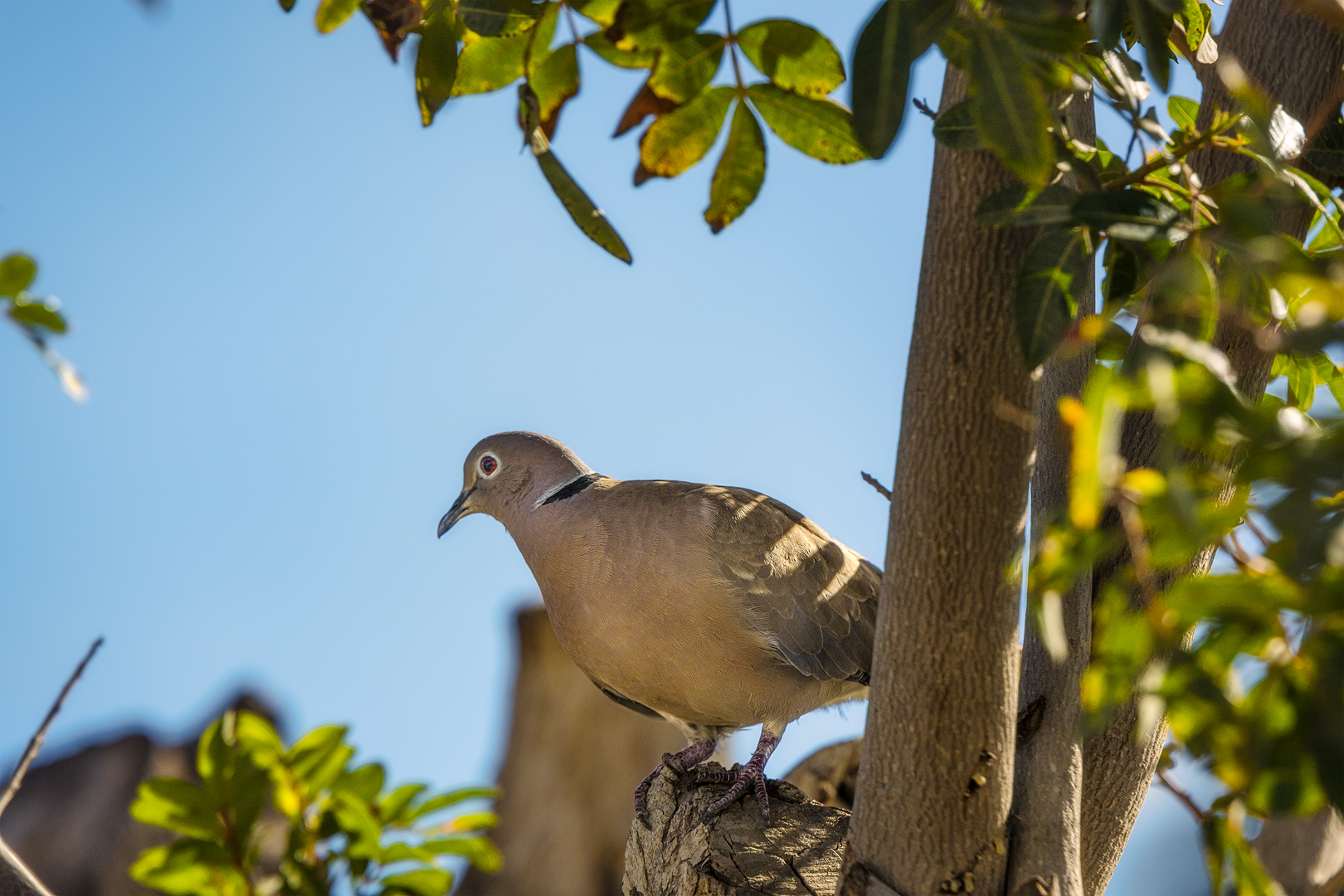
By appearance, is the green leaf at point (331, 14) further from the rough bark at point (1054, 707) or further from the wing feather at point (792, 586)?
the wing feather at point (792, 586)

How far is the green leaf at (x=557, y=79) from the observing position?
1717 millimetres

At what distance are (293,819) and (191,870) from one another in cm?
13

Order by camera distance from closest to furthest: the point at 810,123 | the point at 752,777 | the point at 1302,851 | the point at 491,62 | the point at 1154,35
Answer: the point at 1154,35 → the point at 1302,851 → the point at 810,123 → the point at 491,62 → the point at 752,777

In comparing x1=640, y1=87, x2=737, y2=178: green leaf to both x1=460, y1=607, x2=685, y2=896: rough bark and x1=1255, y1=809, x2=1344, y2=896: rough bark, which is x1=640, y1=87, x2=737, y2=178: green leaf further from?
x1=460, y1=607, x2=685, y2=896: rough bark

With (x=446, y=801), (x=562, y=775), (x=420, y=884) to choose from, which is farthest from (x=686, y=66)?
(x=562, y=775)

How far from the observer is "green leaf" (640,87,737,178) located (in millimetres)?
1608

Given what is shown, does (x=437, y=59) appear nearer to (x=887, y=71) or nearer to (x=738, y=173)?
(x=738, y=173)

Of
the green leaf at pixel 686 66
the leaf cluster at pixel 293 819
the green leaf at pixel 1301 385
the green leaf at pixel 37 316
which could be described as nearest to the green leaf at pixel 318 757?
the leaf cluster at pixel 293 819

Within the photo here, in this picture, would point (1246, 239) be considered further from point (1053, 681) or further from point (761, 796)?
point (761, 796)

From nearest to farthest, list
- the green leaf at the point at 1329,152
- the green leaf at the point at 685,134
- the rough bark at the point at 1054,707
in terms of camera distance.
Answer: the green leaf at the point at 685,134 → the rough bark at the point at 1054,707 → the green leaf at the point at 1329,152

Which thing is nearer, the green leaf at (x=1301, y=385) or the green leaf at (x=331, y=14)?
the green leaf at (x=331, y=14)

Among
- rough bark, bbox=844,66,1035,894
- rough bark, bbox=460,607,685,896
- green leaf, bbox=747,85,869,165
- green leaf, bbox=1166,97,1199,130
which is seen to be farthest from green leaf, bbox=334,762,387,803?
rough bark, bbox=460,607,685,896

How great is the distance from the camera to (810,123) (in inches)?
63.0

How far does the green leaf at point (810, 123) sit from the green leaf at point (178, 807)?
3.98 feet
